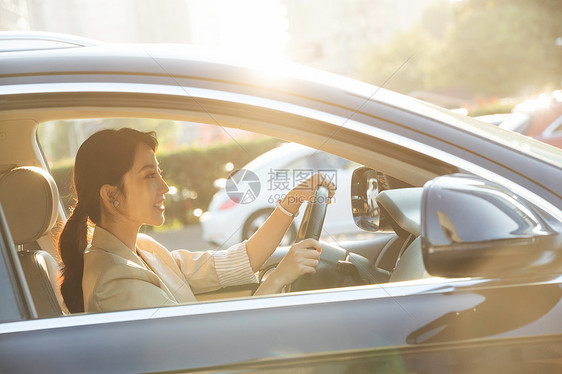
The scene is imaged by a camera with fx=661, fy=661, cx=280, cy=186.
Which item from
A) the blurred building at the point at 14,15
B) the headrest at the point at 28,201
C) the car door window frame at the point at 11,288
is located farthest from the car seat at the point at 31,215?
the blurred building at the point at 14,15

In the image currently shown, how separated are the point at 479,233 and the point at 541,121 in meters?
6.64

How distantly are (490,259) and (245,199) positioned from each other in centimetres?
186

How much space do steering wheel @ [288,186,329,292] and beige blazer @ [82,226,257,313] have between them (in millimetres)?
391

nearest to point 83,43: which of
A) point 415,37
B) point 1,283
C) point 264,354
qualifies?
point 1,283

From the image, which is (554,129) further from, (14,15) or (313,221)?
(14,15)

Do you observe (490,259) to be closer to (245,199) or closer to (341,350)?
(341,350)

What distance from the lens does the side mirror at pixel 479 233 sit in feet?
4.25

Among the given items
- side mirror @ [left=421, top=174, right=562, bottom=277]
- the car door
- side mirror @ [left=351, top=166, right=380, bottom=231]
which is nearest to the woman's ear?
the car door

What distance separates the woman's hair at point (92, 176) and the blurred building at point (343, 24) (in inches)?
3764

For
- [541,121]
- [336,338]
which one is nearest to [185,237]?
[541,121]

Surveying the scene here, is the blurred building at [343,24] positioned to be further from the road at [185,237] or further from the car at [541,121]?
the car at [541,121]

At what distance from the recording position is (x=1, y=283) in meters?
1.49

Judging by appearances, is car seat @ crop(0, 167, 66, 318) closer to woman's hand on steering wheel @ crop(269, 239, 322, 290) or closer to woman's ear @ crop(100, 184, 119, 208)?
woman's ear @ crop(100, 184, 119, 208)

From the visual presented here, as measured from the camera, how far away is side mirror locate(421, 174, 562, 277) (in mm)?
1294
